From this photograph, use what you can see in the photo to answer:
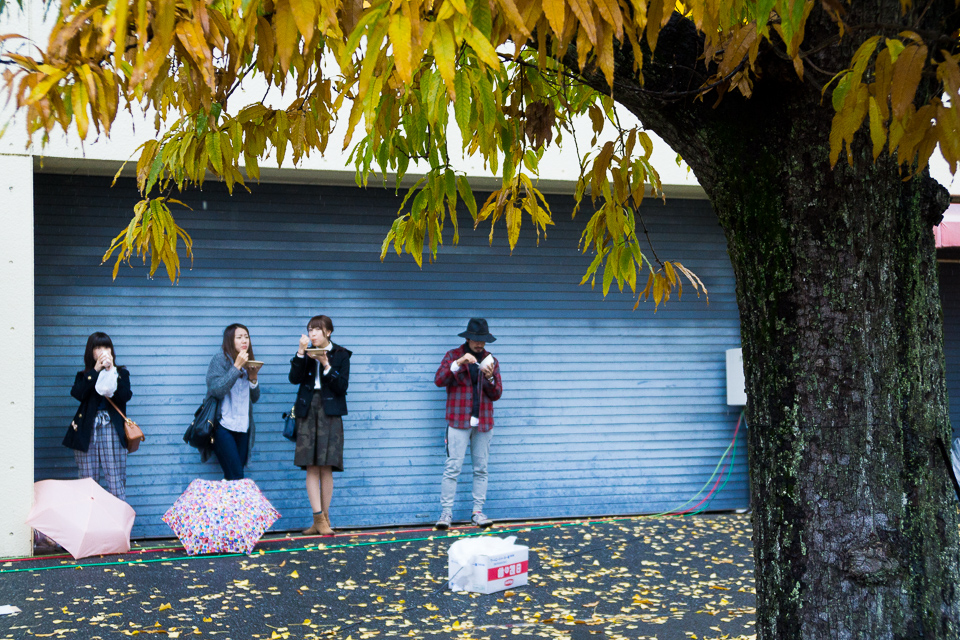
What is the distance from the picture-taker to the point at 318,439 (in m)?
7.97

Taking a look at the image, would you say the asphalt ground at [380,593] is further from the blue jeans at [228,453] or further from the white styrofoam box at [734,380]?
the white styrofoam box at [734,380]

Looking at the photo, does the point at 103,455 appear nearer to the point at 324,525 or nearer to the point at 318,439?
the point at 318,439

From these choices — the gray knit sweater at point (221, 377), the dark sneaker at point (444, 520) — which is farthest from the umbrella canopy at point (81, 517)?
the dark sneaker at point (444, 520)

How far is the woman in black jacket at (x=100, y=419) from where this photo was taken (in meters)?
7.47

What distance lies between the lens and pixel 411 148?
10.9ft

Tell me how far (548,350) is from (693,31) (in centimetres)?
653

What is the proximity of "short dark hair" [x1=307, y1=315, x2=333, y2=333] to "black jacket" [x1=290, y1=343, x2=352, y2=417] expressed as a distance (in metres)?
0.19

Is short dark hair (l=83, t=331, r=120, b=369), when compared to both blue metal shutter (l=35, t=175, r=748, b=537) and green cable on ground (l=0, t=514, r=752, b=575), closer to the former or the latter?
blue metal shutter (l=35, t=175, r=748, b=537)

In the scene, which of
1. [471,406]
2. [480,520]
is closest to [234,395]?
[471,406]

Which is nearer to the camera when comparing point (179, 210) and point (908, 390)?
Answer: point (908, 390)

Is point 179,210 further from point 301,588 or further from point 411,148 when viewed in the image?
point 411,148

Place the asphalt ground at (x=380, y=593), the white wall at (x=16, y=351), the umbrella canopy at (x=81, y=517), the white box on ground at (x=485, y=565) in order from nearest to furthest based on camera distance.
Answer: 1. the asphalt ground at (x=380, y=593)
2. the white box on ground at (x=485, y=565)
3. the umbrella canopy at (x=81, y=517)
4. the white wall at (x=16, y=351)

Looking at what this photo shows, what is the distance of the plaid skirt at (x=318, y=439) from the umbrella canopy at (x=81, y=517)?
1572 mm

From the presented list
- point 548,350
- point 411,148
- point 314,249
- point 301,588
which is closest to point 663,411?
point 548,350
